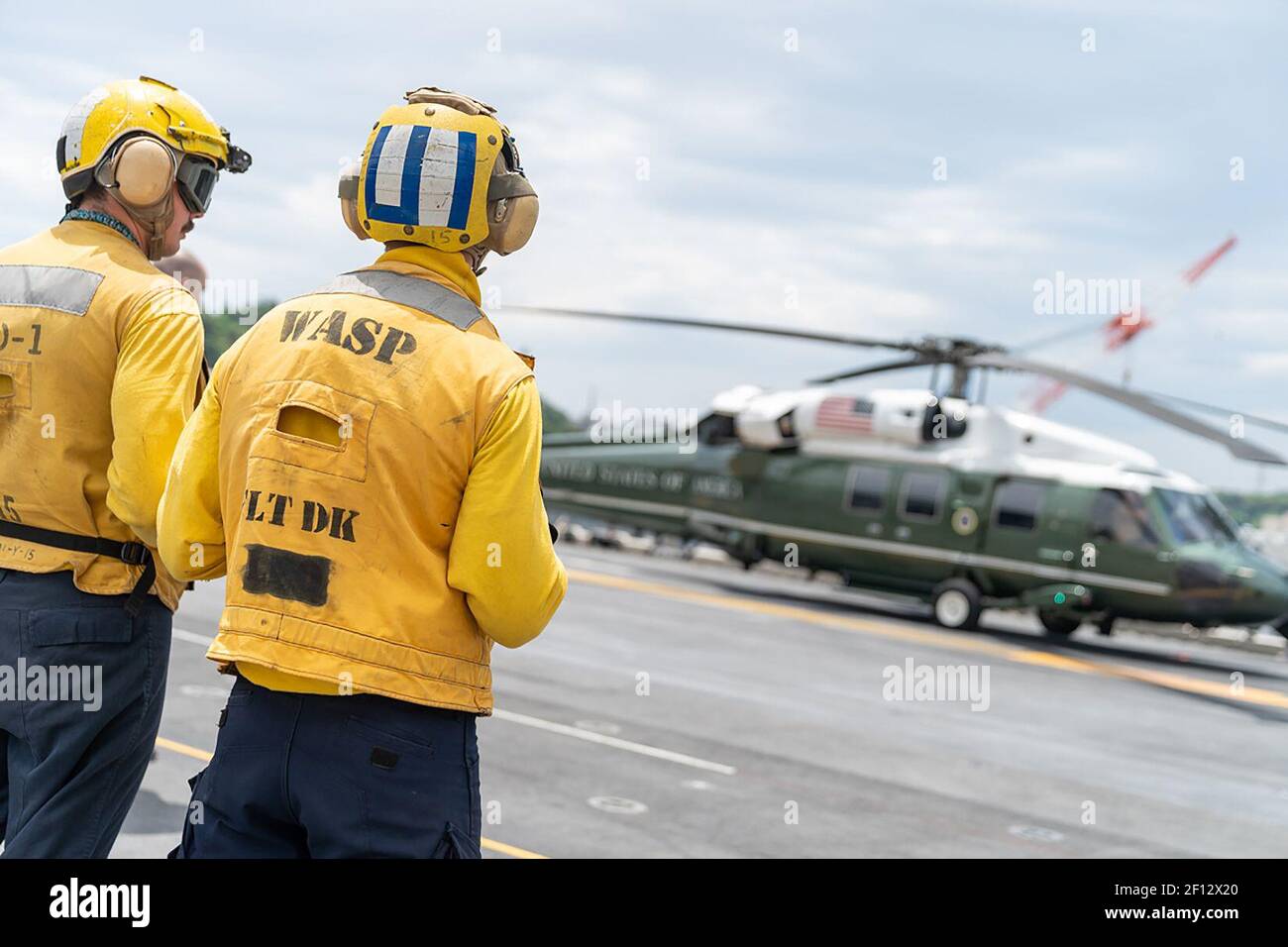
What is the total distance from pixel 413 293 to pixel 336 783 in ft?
3.33

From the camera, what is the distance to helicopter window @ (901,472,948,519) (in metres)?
18.7

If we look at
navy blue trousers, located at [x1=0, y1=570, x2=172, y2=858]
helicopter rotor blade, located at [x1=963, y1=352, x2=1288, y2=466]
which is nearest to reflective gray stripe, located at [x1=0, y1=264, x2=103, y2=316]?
navy blue trousers, located at [x1=0, y1=570, x2=172, y2=858]

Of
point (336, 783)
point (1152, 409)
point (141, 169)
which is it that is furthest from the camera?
point (1152, 409)

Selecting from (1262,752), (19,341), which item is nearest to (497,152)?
(19,341)

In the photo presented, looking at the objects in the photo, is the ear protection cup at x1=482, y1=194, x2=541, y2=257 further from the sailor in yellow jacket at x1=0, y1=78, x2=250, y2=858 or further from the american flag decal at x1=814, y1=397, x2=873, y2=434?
the american flag decal at x1=814, y1=397, x2=873, y2=434

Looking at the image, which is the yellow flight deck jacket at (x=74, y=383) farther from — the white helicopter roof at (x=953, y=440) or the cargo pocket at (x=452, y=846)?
the white helicopter roof at (x=953, y=440)

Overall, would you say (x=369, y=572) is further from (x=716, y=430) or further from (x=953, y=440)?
(x=716, y=430)

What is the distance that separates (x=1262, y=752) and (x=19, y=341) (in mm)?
10825

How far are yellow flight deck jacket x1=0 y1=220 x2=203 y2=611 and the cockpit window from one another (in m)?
15.9

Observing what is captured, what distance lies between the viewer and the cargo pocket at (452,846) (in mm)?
2604

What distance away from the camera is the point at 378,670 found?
260cm

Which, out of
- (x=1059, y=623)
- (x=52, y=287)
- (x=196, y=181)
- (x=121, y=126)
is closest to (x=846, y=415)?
(x=1059, y=623)

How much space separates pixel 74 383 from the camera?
3428mm

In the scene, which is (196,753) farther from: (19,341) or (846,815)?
(19,341)
